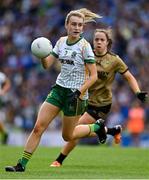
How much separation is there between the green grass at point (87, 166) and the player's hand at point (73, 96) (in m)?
1.06

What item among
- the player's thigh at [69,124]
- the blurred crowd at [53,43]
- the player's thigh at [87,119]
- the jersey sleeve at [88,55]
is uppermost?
the jersey sleeve at [88,55]

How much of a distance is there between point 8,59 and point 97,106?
1612cm

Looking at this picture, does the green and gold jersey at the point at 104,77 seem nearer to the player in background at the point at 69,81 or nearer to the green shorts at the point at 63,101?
the player in background at the point at 69,81

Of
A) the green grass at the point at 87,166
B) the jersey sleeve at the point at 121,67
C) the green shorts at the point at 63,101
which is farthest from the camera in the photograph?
the jersey sleeve at the point at 121,67

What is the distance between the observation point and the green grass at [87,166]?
11.0 metres

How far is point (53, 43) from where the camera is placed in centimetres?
2875

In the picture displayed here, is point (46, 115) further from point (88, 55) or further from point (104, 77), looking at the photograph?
point (104, 77)

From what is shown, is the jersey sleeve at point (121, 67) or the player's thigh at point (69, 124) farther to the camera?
the jersey sleeve at point (121, 67)

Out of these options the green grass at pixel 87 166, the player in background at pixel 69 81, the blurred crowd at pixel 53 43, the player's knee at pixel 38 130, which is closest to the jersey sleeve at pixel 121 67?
the green grass at pixel 87 166

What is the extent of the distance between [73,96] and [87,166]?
105 inches

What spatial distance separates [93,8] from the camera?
2962 centimetres

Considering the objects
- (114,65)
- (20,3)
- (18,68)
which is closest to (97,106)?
(114,65)

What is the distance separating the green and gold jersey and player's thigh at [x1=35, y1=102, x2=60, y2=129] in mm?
2378

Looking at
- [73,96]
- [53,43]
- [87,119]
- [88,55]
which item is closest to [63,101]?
[73,96]
